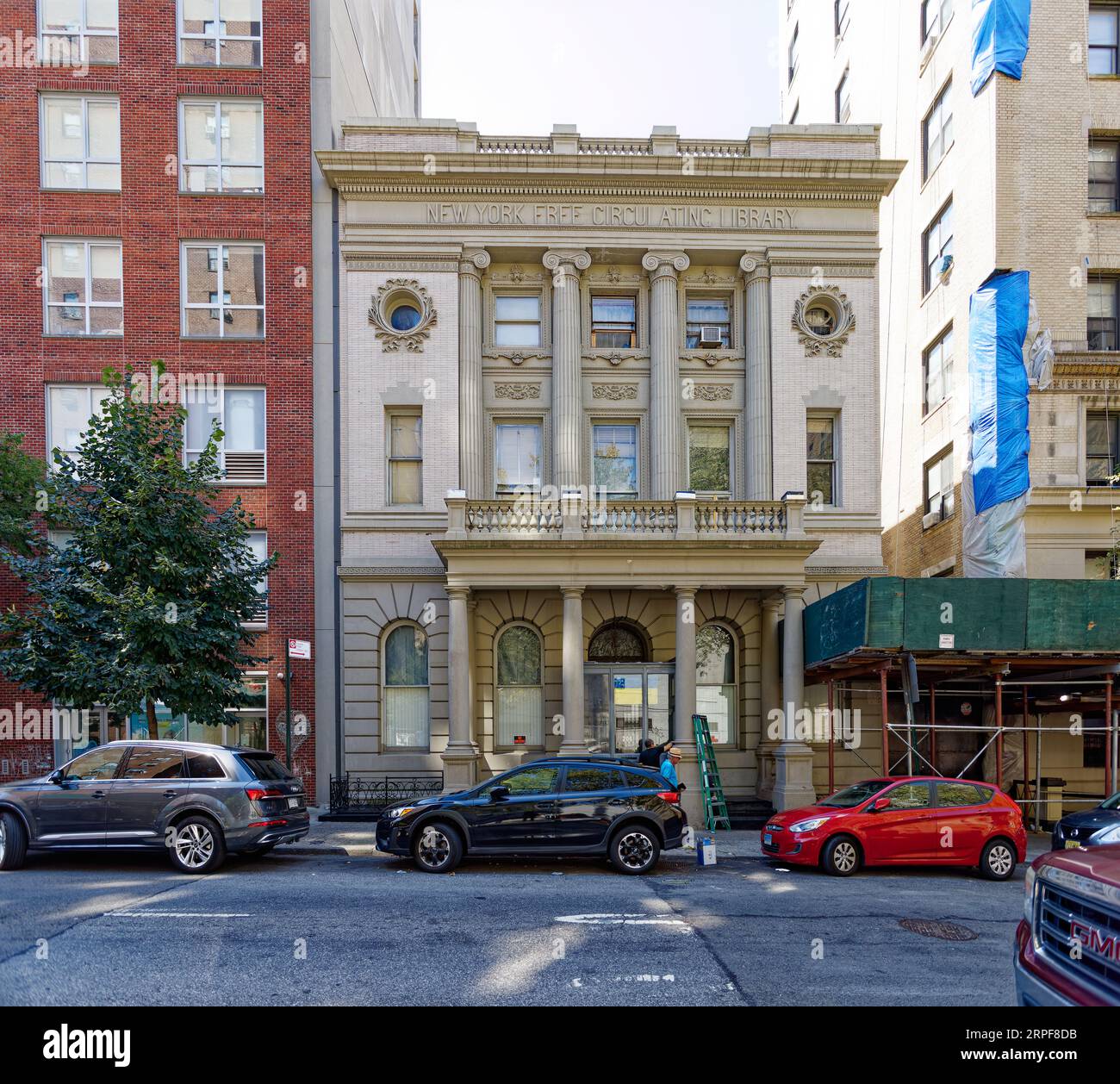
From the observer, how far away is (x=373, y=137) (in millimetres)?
20984

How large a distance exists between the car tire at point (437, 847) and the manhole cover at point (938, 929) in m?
5.86

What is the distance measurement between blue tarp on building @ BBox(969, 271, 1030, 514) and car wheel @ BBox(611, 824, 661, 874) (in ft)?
39.0

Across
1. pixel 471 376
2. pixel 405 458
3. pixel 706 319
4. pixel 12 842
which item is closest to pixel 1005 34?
pixel 706 319

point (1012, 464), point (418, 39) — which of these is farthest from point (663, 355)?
point (418, 39)

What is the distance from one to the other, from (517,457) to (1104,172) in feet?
51.5

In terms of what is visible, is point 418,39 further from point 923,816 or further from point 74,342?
point 923,816

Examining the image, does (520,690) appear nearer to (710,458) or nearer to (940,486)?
(710,458)

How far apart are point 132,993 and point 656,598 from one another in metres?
15.0

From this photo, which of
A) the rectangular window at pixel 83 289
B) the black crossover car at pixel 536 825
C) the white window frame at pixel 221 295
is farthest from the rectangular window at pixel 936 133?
the rectangular window at pixel 83 289

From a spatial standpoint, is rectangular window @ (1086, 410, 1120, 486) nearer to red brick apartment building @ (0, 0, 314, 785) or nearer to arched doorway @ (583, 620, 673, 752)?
arched doorway @ (583, 620, 673, 752)

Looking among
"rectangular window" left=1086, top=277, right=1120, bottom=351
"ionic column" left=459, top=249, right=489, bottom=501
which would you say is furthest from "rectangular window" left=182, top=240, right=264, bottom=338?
"rectangular window" left=1086, top=277, right=1120, bottom=351

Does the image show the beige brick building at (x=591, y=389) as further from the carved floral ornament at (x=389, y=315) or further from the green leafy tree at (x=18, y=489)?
the green leafy tree at (x=18, y=489)

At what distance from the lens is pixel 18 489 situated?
18234mm

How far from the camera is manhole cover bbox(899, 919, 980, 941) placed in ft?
29.3
